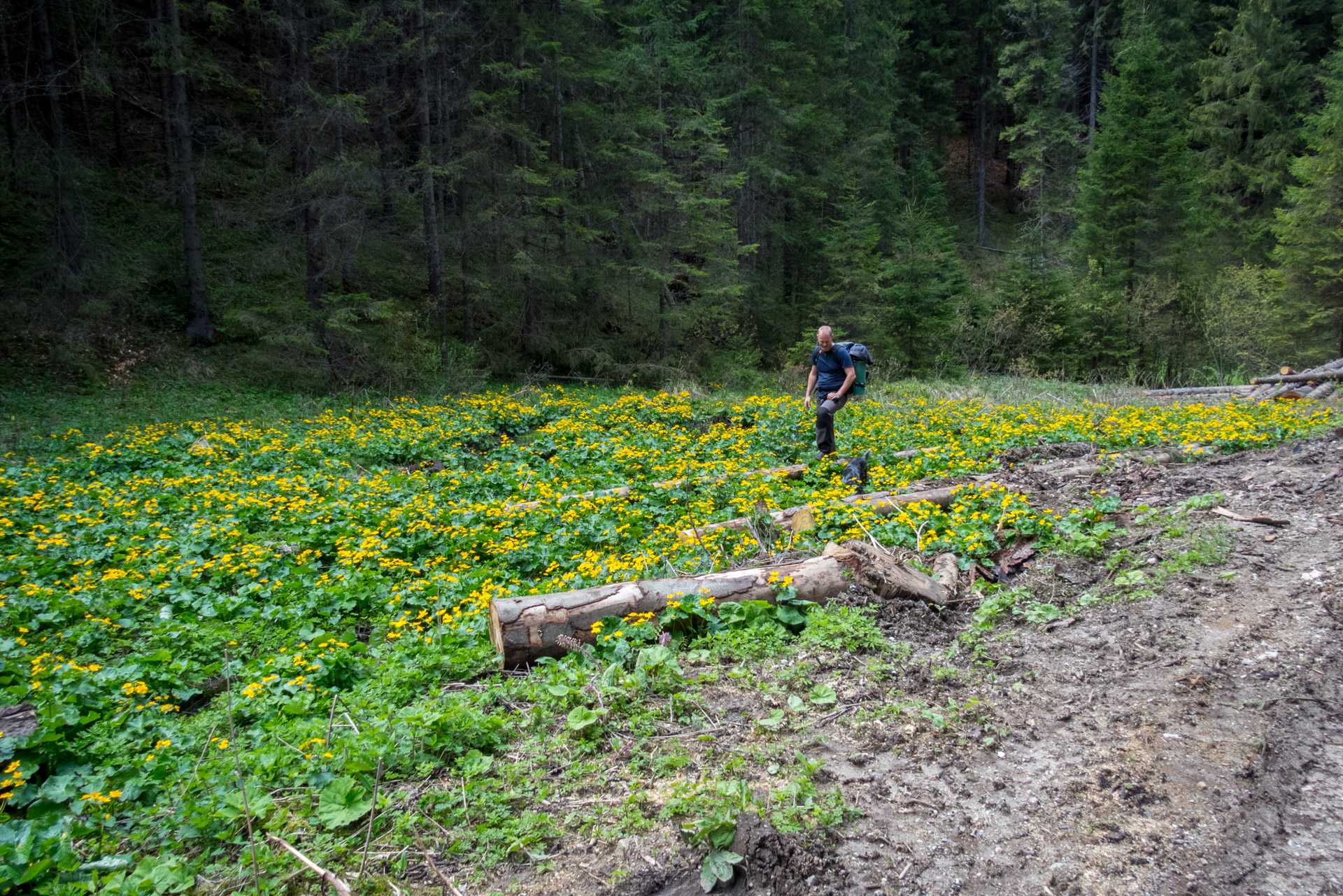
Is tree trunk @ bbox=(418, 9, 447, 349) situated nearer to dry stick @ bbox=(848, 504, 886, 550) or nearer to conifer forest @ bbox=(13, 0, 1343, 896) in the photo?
conifer forest @ bbox=(13, 0, 1343, 896)

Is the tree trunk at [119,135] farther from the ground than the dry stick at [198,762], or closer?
farther from the ground

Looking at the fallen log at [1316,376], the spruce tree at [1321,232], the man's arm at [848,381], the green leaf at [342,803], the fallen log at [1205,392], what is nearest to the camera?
the green leaf at [342,803]

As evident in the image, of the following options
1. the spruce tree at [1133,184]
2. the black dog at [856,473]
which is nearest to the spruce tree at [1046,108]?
the spruce tree at [1133,184]

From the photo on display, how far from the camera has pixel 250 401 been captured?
14180 mm

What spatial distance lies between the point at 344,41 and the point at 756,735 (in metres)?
17.9

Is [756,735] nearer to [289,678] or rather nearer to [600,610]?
[600,610]

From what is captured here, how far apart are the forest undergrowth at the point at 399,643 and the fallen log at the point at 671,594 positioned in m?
0.13

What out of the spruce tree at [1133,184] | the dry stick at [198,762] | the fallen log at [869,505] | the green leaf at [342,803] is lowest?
the dry stick at [198,762]

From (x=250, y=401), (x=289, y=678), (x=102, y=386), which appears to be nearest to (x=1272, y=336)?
(x=289, y=678)

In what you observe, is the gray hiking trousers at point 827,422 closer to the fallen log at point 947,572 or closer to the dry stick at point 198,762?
the fallen log at point 947,572

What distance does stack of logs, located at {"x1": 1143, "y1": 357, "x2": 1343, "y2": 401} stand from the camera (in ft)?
43.5

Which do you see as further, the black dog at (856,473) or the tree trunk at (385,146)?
the tree trunk at (385,146)

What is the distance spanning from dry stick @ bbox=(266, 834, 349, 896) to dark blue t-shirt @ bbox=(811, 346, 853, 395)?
7.13 m

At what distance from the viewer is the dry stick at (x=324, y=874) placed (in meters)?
2.28
